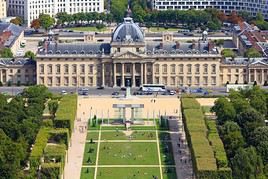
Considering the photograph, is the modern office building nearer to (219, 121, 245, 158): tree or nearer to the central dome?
the central dome

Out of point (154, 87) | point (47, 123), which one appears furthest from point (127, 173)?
point (154, 87)

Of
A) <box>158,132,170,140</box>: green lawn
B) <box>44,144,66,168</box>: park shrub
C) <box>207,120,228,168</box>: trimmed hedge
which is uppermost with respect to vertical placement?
<box>207,120,228,168</box>: trimmed hedge

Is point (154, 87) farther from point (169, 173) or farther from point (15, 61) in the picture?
point (169, 173)

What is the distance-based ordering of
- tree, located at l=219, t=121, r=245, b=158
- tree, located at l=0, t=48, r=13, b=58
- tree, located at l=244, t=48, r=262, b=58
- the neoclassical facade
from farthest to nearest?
tree, located at l=0, t=48, r=13, b=58
tree, located at l=244, t=48, r=262, b=58
the neoclassical facade
tree, located at l=219, t=121, r=245, b=158

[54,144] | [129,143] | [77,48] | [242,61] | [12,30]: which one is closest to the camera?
[54,144]

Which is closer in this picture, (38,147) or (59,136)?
(38,147)

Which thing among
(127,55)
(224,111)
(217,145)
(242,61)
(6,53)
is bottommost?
(6,53)

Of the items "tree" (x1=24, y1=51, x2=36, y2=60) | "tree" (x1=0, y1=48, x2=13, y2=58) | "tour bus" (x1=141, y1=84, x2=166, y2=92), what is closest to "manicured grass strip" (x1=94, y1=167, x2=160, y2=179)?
"tour bus" (x1=141, y1=84, x2=166, y2=92)

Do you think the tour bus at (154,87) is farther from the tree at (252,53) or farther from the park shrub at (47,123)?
the park shrub at (47,123)
